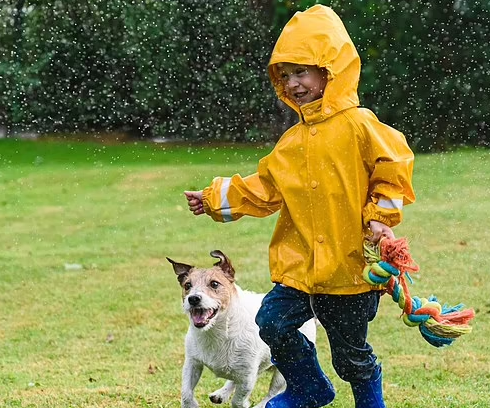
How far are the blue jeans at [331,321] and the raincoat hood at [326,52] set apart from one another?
0.84m

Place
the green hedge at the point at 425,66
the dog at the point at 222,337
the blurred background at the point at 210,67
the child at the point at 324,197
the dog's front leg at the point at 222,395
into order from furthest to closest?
the blurred background at the point at 210,67, the green hedge at the point at 425,66, the dog's front leg at the point at 222,395, the dog at the point at 222,337, the child at the point at 324,197

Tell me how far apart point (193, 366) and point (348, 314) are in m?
1.05

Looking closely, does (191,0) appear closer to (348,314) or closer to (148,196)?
(148,196)

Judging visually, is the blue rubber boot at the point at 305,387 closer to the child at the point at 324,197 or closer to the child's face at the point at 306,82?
the child at the point at 324,197

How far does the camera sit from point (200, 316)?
5008 mm

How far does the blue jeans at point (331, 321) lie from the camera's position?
179 inches

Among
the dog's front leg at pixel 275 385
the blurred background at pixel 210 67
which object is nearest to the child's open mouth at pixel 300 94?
the dog's front leg at pixel 275 385

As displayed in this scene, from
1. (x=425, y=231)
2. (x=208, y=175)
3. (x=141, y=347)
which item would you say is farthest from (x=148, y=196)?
(x=141, y=347)

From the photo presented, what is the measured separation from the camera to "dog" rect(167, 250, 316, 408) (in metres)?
5.11

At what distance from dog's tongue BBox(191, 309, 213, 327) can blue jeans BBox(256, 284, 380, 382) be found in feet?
1.31

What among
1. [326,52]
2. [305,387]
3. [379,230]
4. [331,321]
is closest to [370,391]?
[305,387]

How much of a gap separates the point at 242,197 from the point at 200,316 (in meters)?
0.67

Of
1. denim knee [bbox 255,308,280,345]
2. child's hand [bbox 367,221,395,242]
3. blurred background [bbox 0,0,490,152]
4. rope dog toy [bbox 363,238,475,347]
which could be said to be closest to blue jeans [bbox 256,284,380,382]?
denim knee [bbox 255,308,280,345]

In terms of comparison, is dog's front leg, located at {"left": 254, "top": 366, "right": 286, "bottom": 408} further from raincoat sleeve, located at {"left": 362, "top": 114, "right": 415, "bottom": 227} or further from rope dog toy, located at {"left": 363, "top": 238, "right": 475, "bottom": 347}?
raincoat sleeve, located at {"left": 362, "top": 114, "right": 415, "bottom": 227}
